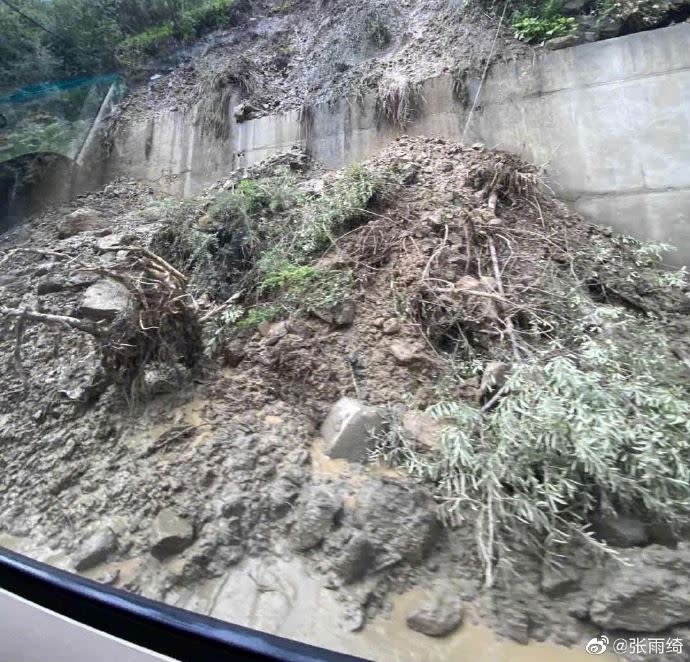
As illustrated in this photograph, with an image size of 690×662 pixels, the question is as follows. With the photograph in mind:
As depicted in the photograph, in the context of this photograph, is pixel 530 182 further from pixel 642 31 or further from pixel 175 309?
pixel 175 309

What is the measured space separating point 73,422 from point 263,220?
108 inches

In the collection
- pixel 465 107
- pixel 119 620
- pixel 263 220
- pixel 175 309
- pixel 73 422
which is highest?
pixel 465 107

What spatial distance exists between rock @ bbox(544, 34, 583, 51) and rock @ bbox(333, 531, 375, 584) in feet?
17.4

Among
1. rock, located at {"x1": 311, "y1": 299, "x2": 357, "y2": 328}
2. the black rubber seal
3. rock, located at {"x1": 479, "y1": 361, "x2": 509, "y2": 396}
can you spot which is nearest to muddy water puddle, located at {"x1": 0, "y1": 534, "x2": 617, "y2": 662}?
the black rubber seal

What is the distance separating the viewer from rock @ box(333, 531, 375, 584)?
2402 millimetres

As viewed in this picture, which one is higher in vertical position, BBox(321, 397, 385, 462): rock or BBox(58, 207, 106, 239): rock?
BBox(58, 207, 106, 239): rock

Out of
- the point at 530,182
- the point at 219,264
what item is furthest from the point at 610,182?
the point at 219,264

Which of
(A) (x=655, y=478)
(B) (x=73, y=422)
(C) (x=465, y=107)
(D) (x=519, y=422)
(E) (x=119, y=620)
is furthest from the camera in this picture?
(C) (x=465, y=107)

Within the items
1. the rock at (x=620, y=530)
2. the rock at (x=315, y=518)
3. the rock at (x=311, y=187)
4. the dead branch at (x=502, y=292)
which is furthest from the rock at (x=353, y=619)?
the rock at (x=311, y=187)

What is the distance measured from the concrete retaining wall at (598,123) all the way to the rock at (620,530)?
3.15 metres

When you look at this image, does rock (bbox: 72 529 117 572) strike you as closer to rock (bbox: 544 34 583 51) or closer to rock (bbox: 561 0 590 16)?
rock (bbox: 544 34 583 51)

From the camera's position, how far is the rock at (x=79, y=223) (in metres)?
6.19

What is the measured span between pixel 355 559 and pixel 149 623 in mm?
1450

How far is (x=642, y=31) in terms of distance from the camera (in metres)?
4.67
